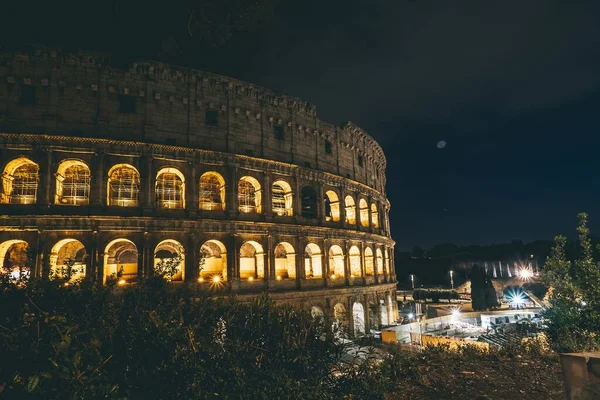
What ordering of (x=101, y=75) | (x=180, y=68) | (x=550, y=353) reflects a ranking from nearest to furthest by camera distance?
(x=550, y=353) < (x=101, y=75) < (x=180, y=68)

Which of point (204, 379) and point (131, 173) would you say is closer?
point (204, 379)

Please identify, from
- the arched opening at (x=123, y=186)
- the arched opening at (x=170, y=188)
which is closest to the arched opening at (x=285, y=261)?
the arched opening at (x=170, y=188)

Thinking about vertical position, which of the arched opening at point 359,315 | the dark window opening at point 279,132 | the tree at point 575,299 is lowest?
the arched opening at point 359,315

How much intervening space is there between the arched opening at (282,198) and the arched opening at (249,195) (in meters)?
1.44

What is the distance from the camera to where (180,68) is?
20.3m

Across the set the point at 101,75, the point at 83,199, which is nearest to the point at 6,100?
the point at 101,75

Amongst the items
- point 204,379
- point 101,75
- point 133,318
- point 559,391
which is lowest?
point 559,391

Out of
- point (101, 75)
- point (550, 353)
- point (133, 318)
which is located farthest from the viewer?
point (101, 75)

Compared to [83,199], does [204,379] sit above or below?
below

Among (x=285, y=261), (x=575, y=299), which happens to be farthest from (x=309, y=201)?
(x=575, y=299)

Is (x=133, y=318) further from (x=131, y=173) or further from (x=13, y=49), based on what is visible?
(x=13, y=49)

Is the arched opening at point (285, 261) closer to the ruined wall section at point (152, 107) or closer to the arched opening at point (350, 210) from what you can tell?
the ruined wall section at point (152, 107)

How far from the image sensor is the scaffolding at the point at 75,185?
1767 cm

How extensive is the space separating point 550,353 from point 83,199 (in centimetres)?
2029
